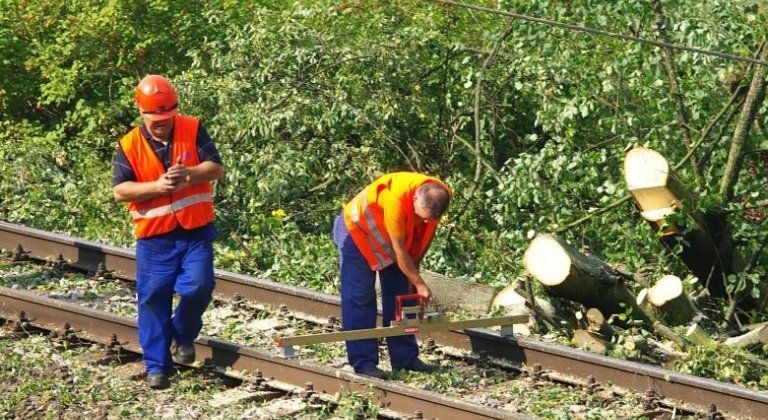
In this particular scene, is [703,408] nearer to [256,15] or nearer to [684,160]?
[684,160]

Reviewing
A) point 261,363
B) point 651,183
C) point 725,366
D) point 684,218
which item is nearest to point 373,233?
point 261,363

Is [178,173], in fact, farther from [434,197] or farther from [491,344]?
[491,344]

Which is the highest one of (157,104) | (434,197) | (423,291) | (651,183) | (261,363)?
(157,104)

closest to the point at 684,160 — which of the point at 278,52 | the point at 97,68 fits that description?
the point at 278,52

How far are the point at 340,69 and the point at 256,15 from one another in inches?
48.6

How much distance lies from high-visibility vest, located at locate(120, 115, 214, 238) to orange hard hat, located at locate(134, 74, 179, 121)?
173 mm

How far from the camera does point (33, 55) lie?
14.9 meters

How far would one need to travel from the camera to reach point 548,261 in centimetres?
914

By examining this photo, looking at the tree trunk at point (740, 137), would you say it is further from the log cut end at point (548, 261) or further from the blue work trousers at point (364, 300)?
the blue work trousers at point (364, 300)

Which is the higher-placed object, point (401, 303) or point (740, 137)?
point (740, 137)

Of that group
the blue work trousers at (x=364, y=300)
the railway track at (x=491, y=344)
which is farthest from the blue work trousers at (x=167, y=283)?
the blue work trousers at (x=364, y=300)

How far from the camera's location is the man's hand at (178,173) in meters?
7.88

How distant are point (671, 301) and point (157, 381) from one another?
11.7ft

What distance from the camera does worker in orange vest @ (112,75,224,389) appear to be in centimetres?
799
